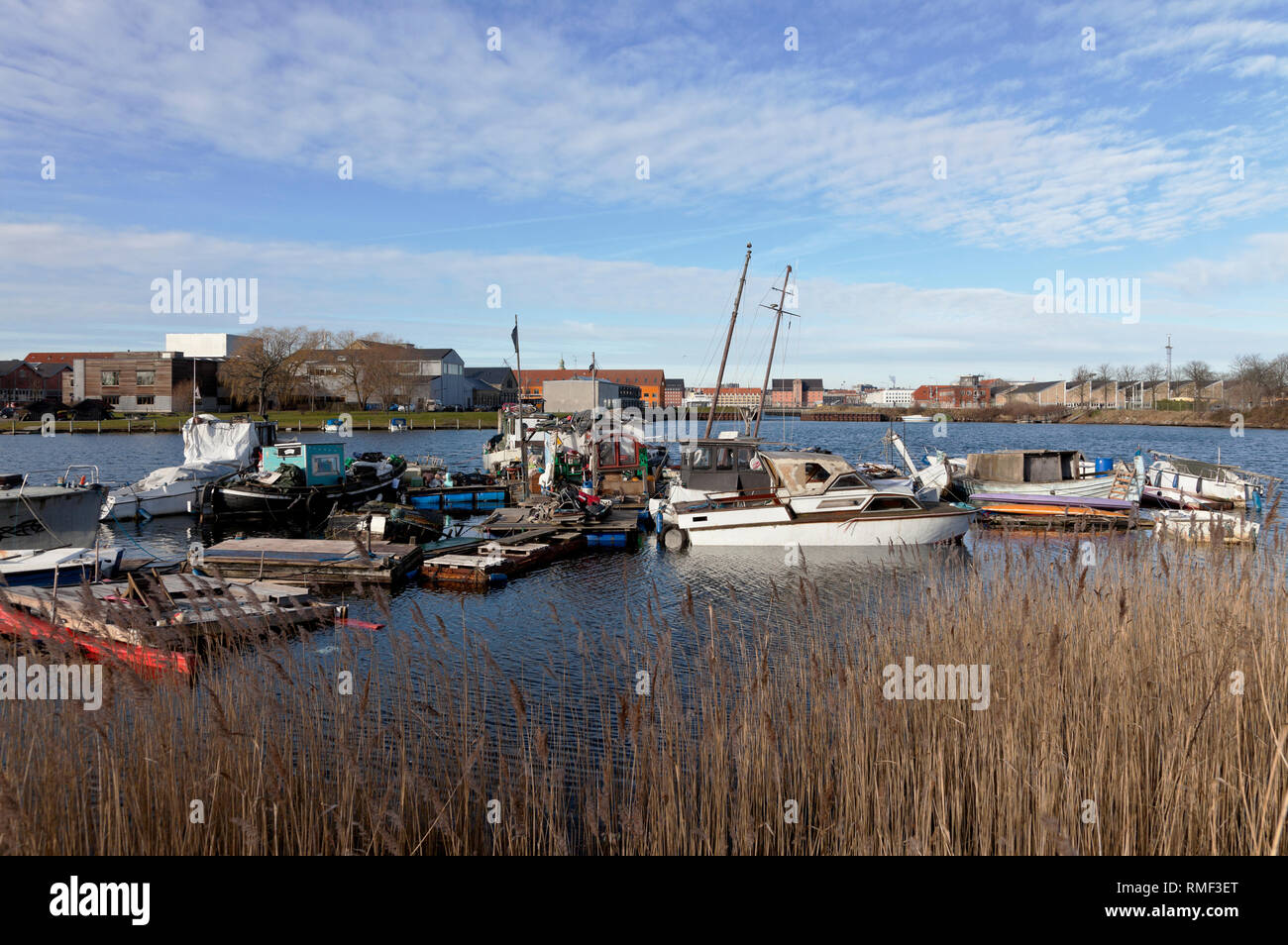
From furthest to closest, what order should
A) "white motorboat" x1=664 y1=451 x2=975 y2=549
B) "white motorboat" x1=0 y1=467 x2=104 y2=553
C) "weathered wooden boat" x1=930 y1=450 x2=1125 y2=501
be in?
"weathered wooden boat" x1=930 y1=450 x2=1125 y2=501 → "white motorboat" x1=664 y1=451 x2=975 y2=549 → "white motorboat" x1=0 y1=467 x2=104 y2=553

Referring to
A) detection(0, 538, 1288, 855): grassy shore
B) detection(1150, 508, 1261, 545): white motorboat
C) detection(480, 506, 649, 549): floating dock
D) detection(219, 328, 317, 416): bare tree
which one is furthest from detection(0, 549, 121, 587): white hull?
detection(219, 328, 317, 416): bare tree

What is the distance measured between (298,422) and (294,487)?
64329mm

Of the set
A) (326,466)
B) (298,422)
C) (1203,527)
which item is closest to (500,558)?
(326,466)

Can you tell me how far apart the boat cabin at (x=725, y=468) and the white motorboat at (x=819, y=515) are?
2.31 meters

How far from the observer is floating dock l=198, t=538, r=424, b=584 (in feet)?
58.9

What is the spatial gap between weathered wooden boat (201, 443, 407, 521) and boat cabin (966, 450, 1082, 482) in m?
24.8

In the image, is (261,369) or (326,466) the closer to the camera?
(326,466)

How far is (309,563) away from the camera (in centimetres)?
1808

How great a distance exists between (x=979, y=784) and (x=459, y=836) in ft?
10.9

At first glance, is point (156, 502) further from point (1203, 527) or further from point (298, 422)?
point (298, 422)

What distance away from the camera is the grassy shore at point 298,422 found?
3236 inches

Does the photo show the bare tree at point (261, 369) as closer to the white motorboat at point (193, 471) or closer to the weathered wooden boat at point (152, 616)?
the white motorboat at point (193, 471)

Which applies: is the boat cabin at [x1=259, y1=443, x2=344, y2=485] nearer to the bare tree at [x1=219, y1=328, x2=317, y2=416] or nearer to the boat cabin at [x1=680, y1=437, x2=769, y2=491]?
the boat cabin at [x1=680, y1=437, x2=769, y2=491]
